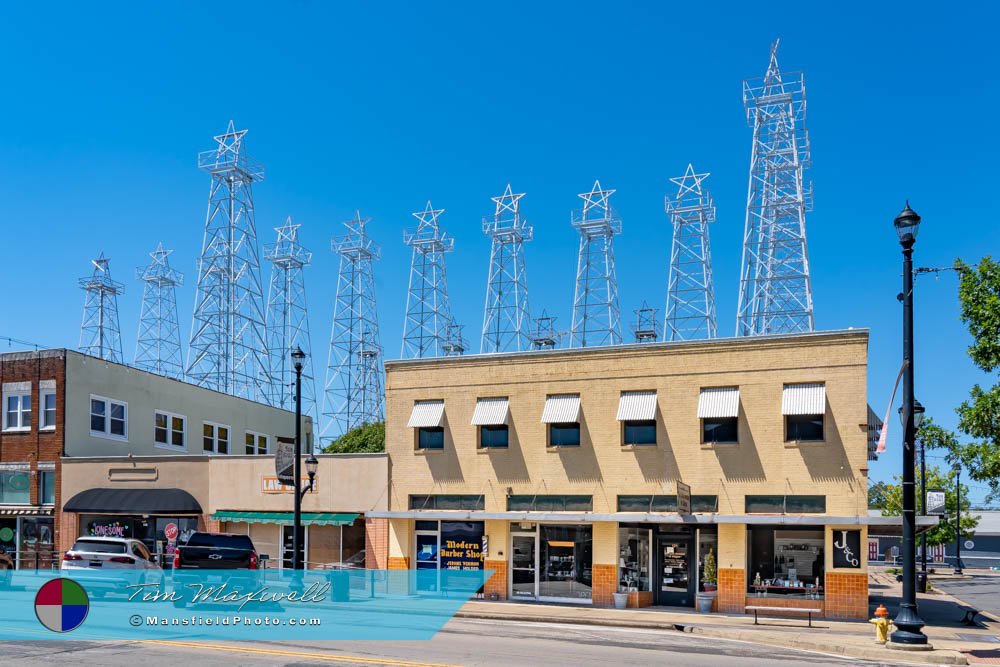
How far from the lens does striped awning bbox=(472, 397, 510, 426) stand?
31125 mm

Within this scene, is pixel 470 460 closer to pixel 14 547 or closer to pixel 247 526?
pixel 247 526

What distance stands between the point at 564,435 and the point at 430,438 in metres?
4.75

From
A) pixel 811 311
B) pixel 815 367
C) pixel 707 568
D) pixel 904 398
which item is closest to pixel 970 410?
pixel 904 398

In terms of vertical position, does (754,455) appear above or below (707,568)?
above

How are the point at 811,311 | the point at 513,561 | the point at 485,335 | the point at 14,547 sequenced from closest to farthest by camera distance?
the point at 513,561, the point at 14,547, the point at 811,311, the point at 485,335

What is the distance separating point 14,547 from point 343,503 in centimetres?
1502

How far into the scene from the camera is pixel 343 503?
111ft

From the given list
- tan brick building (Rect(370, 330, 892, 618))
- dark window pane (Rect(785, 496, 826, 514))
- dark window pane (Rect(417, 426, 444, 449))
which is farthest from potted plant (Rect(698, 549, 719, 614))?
dark window pane (Rect(417, 426, 444, 449))

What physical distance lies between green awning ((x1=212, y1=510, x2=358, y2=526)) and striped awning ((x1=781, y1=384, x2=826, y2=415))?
48.4 ft

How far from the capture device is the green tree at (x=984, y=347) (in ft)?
65.5

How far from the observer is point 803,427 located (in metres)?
27.7

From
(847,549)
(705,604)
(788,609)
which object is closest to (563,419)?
(705,604)

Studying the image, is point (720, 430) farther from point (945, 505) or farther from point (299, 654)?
point (945, 505)

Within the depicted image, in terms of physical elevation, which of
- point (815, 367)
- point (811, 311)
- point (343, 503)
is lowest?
point (343, 503)
